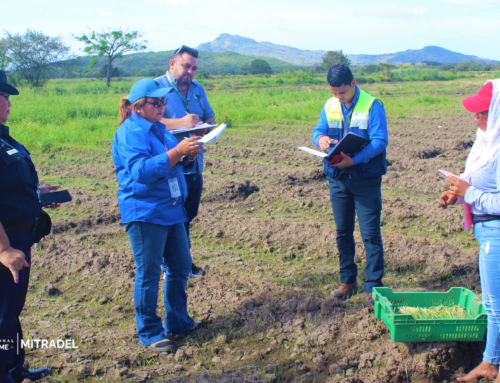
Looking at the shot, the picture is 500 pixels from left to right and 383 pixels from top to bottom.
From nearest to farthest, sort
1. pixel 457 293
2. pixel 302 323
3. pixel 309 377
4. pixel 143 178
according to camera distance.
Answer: pixel 143 178, pixel 309 377, pixel 457 293, pixel 302 323

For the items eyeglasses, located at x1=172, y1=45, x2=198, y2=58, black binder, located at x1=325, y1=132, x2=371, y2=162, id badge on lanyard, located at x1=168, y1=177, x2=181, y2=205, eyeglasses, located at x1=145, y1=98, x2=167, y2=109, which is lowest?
id badge on lanyard, located at x1=168, y1=177, x2=181, y2=205

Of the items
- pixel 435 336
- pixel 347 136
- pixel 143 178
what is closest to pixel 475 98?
pixel 347 136

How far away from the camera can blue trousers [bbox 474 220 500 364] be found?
2.19 metres

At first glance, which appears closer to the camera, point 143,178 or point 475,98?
point 475,98

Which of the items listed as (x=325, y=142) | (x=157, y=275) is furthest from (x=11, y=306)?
(x=325, y=142)

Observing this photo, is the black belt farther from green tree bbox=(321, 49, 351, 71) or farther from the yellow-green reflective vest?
green tree bbox=(321, 49, 351, 71)

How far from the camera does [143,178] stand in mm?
2535

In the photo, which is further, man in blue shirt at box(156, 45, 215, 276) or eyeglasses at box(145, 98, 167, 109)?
man in blue shirt at box(156, 45, 215, 276)

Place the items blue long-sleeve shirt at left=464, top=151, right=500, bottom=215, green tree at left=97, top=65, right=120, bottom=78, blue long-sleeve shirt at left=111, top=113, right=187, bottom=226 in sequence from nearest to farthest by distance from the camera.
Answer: blue long-sleeve shirt at left=464, top=151, right=500, bottom=215 < blue long-sleeve shirt at left=111, top=113, right=187, bottom=226 < green tree at left=97, top=65, right=120, bottom=78

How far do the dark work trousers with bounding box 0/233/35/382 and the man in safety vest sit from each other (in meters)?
2.20

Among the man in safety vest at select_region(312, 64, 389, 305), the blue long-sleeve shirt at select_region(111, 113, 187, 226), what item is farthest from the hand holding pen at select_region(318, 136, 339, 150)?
the blue long-sleeve shirt at select_region(111, 113, 187, 226)

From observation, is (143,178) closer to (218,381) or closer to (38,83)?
(218,381)

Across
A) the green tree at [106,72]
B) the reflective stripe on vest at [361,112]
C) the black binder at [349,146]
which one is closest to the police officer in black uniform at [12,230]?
the black binder at [349,146]

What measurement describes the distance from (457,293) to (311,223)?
7.93 ft
